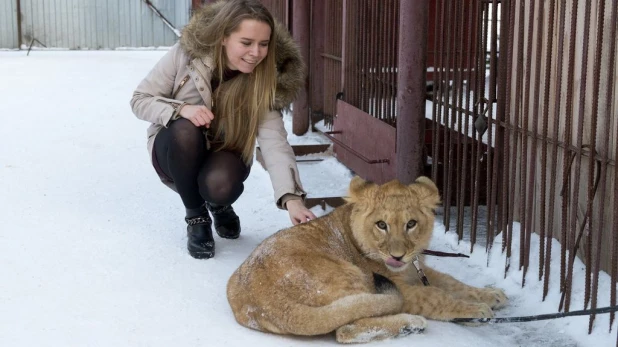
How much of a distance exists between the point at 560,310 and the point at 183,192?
190 centimetres

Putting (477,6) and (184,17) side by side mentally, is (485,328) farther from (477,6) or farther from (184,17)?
(184,17)

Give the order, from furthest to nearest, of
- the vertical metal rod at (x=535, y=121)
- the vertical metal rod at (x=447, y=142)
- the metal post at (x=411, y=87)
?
1. the metal post at (x=411, y=87)
2. the vertical metal rod at (x=447, y=142)
3. the vertical metal rod at (x=535, y=121)

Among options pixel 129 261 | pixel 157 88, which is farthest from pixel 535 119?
pixel 129 261

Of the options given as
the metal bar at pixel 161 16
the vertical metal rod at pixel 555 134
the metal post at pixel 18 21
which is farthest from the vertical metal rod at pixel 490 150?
the metal post at pixel 18 21

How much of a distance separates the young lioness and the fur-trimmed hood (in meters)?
0.87

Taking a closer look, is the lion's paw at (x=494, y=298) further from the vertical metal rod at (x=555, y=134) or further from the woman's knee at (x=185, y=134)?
the woman's knee at (x=185, y=134)

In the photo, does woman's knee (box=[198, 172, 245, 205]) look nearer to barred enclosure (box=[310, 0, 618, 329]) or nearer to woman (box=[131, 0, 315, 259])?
woman (box=[131, 0, 315, 259])

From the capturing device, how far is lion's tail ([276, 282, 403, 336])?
10.6 ft

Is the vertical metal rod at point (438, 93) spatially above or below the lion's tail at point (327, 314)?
above

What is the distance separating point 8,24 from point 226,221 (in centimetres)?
1292

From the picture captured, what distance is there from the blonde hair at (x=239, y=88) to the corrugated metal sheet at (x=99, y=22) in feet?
42.8

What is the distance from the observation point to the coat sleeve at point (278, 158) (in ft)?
13.9

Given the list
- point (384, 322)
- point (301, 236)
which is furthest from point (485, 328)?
point (301, 236)

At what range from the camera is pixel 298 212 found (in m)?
4.12
